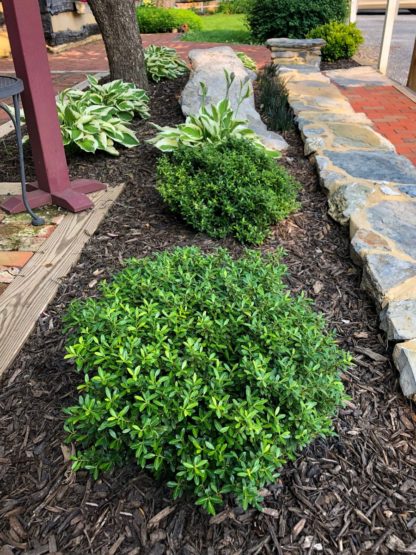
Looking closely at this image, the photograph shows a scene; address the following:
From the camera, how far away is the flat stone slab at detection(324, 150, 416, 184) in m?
3.45

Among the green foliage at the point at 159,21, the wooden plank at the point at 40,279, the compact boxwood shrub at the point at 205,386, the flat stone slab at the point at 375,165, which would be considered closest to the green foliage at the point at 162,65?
the flat stone slab at the point at 375,165

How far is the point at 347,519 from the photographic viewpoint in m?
1.47

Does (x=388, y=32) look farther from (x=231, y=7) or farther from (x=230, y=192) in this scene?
(x=231, y=7)

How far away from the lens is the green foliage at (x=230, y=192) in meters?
2.79

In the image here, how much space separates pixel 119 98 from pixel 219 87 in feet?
3.63

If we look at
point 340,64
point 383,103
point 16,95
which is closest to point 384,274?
point 16,95

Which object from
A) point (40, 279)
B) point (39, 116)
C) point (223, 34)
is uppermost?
point (39, 116)

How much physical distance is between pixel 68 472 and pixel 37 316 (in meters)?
0.86

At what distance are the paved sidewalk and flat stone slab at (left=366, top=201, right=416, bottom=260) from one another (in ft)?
5.05

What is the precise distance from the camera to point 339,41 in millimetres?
8047


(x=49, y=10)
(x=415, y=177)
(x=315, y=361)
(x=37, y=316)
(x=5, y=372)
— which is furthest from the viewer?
(x=49, y=10)

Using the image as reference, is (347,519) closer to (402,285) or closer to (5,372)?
(402,285)

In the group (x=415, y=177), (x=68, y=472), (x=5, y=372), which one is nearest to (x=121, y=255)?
(x=5, y=372)

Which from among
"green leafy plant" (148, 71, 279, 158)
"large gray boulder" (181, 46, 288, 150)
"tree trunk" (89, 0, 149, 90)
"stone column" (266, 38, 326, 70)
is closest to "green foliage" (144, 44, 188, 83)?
"large gray boulder" (181, 46, 288, 150)
